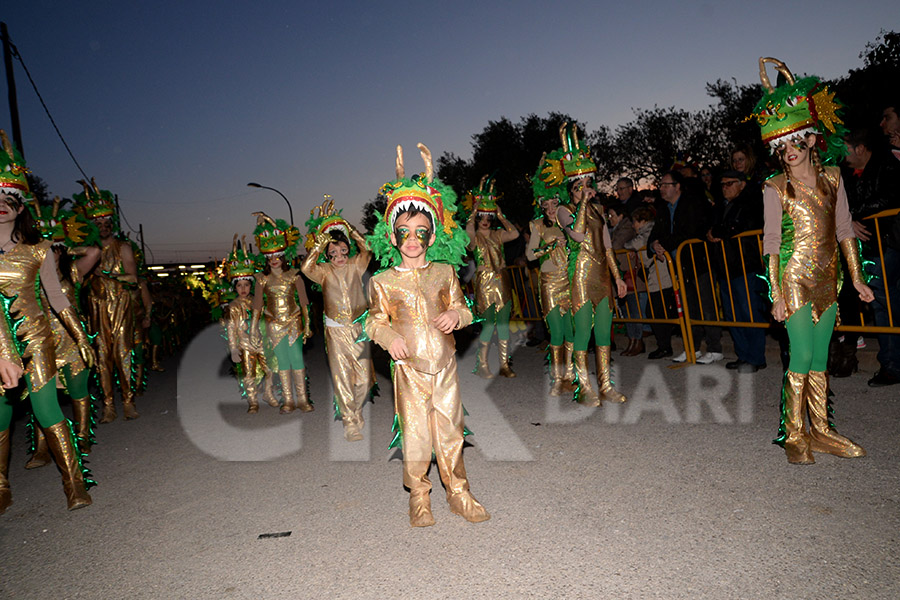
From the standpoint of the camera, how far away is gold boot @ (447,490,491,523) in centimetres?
349

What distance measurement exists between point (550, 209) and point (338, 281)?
2.45 meters

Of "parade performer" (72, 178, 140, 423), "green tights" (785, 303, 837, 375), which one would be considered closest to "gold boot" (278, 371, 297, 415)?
"parade performer" (72, 178, 140, 423)

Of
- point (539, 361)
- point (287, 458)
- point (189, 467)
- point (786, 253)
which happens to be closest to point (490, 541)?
point (287, 458)

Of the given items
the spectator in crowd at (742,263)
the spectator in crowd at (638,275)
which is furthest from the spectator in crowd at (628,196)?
the spectator in crowd at (742,263)

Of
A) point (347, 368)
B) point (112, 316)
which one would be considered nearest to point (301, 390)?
point (347, 368)

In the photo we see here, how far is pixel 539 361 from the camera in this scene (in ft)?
28.9

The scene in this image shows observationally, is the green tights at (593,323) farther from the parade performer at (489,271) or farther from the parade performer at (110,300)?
the parade performer at (110,300)

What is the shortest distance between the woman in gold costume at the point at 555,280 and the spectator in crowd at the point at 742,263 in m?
1.95

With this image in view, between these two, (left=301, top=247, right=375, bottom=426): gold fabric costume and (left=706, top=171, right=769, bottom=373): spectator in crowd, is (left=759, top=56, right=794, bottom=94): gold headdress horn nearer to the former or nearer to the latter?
(left=706, top=171, right=769, bottom=373): spectator in crowd

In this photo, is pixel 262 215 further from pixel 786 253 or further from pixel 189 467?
pixel 786 253

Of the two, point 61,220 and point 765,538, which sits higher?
point 61,220

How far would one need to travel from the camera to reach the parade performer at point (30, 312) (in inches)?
156

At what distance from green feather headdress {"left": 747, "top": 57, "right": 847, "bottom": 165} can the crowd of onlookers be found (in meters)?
0.72

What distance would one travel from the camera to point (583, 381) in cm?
598
